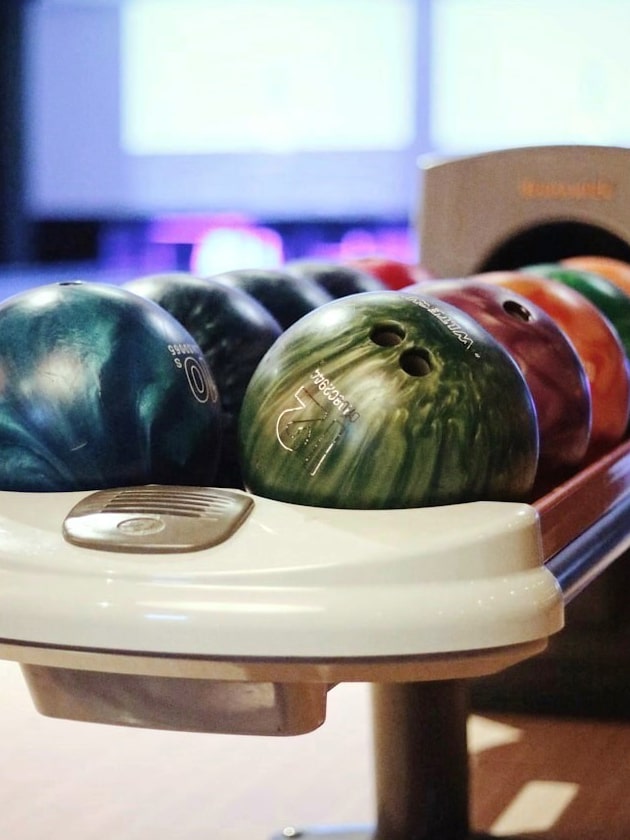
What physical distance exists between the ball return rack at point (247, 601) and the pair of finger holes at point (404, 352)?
12cm

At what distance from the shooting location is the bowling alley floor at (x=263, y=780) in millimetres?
1767

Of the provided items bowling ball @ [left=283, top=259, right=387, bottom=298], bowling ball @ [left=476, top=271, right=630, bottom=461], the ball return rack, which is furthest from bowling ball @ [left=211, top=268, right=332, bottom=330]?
the ball return rack

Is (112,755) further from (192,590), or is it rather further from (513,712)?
(192,590)

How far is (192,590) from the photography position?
2.90ft

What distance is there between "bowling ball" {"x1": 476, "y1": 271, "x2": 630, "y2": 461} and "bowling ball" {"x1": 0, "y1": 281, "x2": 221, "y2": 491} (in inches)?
21.7

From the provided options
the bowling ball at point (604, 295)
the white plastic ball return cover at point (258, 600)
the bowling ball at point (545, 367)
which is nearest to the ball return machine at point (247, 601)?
the white plastic ball return cover at point (258, 600)

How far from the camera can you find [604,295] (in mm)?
1724

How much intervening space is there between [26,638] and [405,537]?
0.28 meters

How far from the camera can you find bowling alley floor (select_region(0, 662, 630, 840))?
1.77 meters

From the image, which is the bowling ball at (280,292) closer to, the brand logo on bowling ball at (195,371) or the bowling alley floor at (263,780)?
the brand logo on bowling ball at (195,371)

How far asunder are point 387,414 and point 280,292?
0.46 meters

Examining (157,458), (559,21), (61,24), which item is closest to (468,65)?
(559,21)

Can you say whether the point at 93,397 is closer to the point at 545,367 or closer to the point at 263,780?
the point at 545,367

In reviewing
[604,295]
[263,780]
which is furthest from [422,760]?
[604,295]
